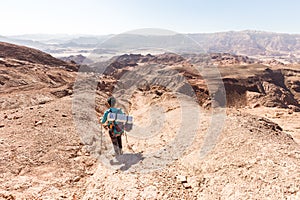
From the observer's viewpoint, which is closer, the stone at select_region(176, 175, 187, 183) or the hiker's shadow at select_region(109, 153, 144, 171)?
the stone at select_region(176, 175, 187, 183)

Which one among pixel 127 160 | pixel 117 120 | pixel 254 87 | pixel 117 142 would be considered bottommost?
pixel 254 87

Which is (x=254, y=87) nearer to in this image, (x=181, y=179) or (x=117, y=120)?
(x=117, y=120)

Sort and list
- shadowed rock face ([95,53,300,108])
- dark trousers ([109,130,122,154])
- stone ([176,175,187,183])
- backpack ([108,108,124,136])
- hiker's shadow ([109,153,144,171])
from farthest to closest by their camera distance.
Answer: shadowed rock face ([95,53,300,108])
dark trousers ([109,130,122,154])
backpack ([108,108,124,136])
hiker's shadow ([109,153,144,171])
stone ([176,175,187,183])

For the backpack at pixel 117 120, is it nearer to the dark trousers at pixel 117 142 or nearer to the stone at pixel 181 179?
the dark trousers at pixel 117 142

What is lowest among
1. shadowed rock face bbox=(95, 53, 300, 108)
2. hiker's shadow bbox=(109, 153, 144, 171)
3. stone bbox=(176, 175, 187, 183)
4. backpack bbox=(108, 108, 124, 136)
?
shadowed rock face bbox=(95, 53, 300, 108)

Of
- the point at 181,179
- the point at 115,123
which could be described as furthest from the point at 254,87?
the point at 181,179

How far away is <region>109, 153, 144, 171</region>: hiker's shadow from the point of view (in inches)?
232

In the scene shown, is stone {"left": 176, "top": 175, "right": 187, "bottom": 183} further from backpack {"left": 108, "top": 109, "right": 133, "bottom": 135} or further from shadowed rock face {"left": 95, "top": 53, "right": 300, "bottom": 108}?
shadowed rock face {"left": 95, "top": 53, "right": 300, "bottom": 108}

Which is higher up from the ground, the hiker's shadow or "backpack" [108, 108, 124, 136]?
"backpack" [108, 108, 124, 136]

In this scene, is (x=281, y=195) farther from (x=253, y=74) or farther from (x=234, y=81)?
(x=253, y=74)

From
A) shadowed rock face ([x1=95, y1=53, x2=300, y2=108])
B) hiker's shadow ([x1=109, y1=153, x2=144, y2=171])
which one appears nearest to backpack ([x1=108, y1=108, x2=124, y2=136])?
hiker's shadow ([x1=109, y1=153, x2=144, y2=171])

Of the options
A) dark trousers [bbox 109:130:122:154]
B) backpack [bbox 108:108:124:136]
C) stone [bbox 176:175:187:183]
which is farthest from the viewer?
dark trousers [bbox 109:130:122:154]

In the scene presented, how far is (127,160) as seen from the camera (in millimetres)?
6223

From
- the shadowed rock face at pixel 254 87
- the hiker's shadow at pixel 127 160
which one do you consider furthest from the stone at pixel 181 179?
the shadowed rock face at pixel 254 87
